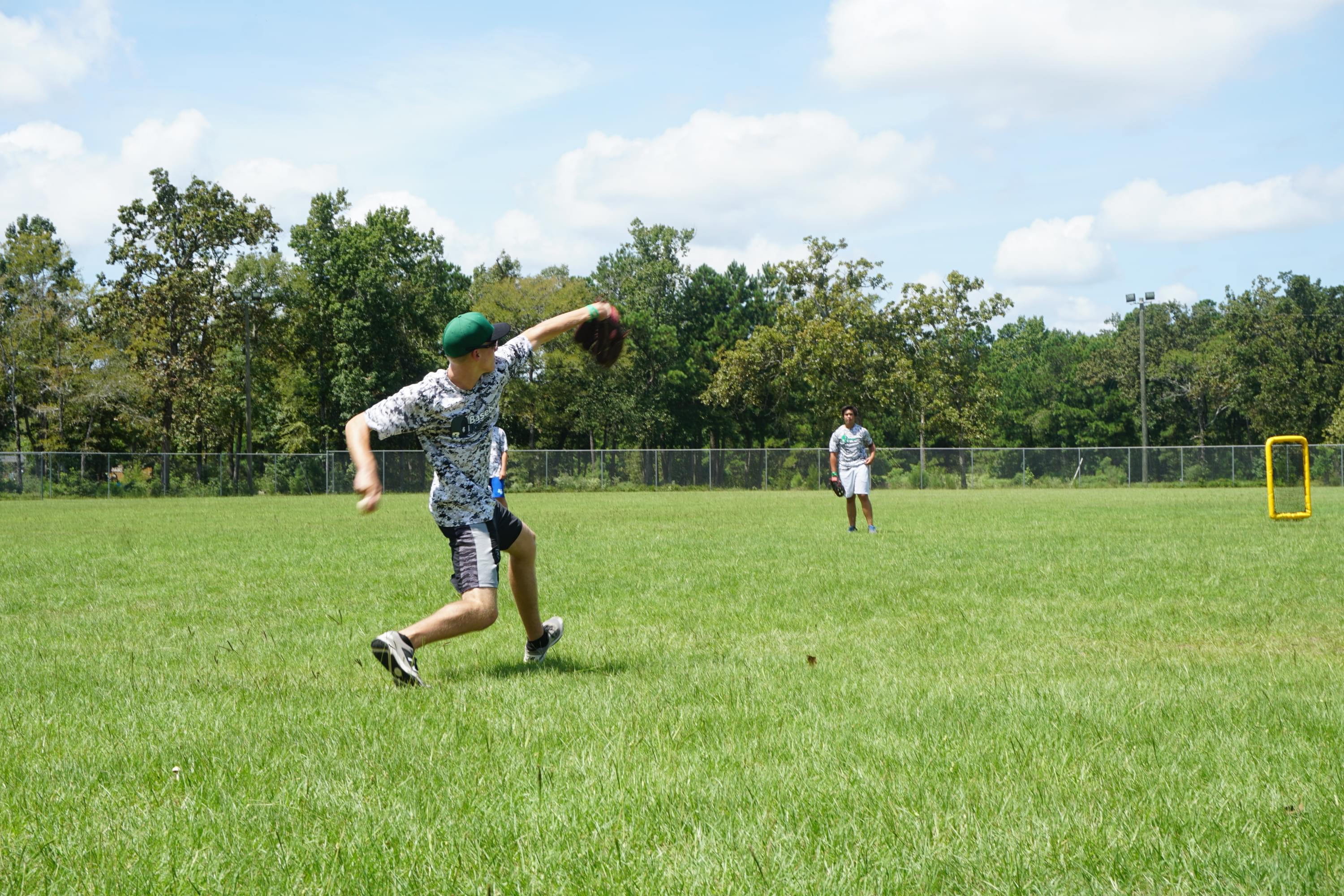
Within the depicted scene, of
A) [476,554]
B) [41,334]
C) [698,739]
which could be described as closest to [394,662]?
[476,554]

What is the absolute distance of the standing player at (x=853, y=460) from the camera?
1797 cm

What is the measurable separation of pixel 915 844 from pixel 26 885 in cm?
237

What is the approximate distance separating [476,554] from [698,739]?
192 centimetres

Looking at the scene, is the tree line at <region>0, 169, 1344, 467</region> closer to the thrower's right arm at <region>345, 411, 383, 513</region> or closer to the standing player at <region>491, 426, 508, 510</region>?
the standing player at <region>491, 426, 508, 510</region>

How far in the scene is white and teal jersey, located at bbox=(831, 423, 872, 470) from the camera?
1877 cm

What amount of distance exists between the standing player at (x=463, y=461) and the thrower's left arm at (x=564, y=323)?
0.01m

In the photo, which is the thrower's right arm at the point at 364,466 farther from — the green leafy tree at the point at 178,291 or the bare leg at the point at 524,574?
the green leafy tree at the point at 178,291

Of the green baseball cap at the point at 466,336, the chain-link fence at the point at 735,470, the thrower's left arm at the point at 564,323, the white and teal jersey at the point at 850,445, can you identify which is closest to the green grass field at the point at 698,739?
the green baseball cap at the point at 466,336

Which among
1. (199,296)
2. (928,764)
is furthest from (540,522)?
(199,296)

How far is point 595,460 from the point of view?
49906 millimetres

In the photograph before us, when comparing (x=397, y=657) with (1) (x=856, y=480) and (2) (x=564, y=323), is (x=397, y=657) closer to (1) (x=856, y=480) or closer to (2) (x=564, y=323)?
(2) (x=564, y=323)

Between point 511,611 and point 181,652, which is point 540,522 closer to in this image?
point 511,611

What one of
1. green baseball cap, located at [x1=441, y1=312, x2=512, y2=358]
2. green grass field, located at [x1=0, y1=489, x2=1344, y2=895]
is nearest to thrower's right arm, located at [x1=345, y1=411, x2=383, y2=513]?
green baseball cap, located at [x1=441, y1=312, x2=512, y2=358]

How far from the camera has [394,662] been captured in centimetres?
539
